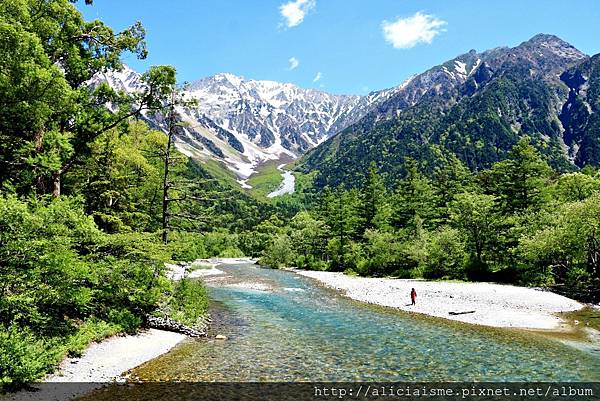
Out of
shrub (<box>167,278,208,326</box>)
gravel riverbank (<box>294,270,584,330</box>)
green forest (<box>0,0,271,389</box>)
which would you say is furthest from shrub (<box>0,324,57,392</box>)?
gravel riverbank (<box>294,270,584,330</box>)

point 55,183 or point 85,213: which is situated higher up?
point 55,183

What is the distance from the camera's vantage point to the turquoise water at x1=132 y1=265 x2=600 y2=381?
627 inches

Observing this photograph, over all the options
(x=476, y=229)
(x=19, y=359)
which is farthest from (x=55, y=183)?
(x=476, y=229)

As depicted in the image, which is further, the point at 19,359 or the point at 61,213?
the point at 61,213

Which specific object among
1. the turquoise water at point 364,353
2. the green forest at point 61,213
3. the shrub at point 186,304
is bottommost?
the turquoise water at point 364,353

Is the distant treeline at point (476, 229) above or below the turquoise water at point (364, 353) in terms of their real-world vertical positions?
above

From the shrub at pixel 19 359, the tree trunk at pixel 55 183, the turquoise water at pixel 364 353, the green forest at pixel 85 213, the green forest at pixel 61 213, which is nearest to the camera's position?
the shrub at pixel 19 359

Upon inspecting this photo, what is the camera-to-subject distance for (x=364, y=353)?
19.2m

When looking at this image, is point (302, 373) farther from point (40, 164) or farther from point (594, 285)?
point (594, 285)

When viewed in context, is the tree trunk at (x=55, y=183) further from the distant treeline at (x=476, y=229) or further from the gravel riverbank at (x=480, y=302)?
the distant treeline at (x=476, y=229)

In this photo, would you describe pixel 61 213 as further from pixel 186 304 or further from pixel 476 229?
pixel 476 229

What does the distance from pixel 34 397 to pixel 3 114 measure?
12797mm

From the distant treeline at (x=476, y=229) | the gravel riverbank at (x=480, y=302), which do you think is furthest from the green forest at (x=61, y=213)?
the distant treeline at (x=476, y=229)

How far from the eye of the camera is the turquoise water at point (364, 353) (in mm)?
15938
